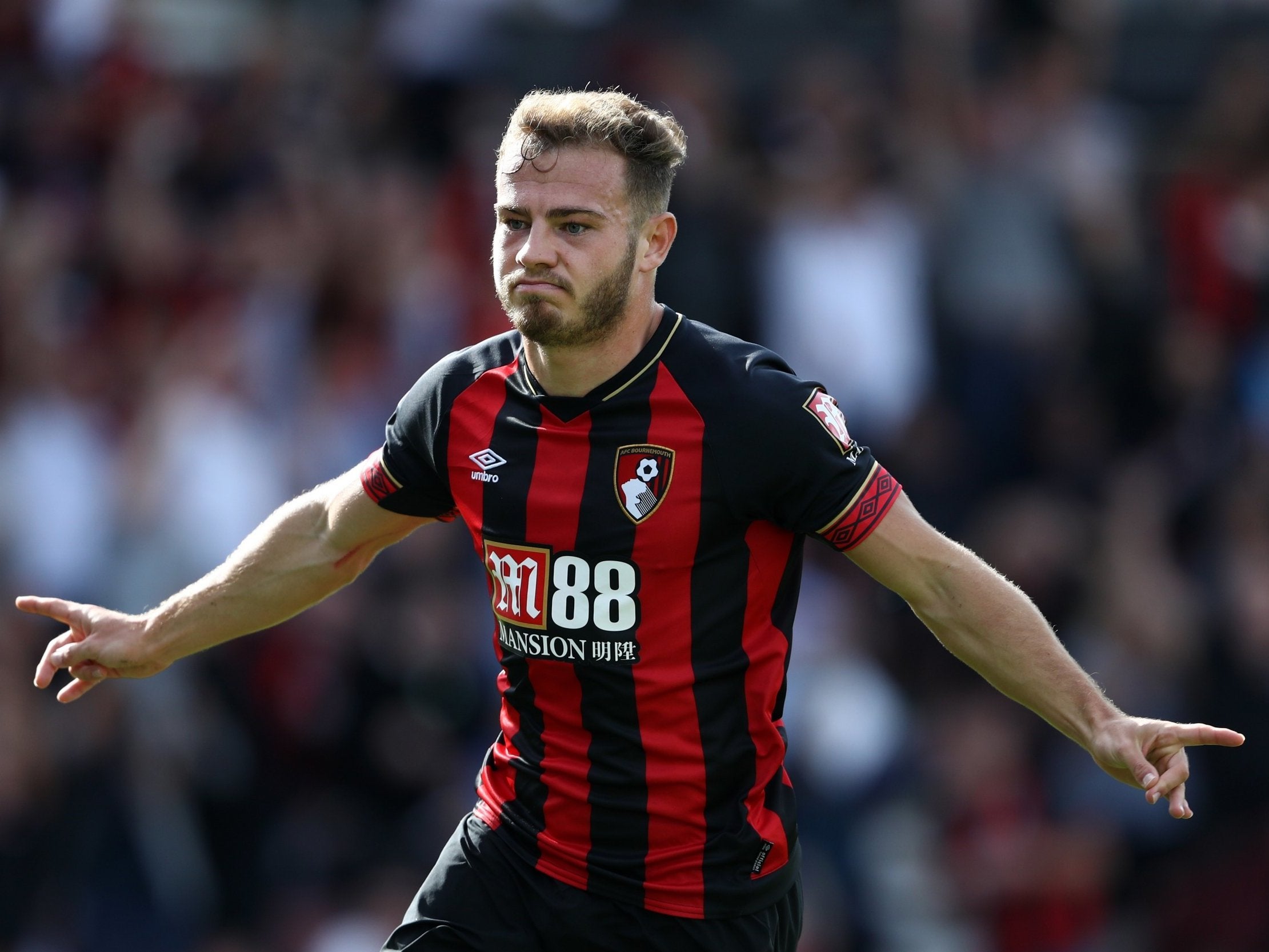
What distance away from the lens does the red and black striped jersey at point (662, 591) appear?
184 inches

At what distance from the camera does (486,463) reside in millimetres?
4934

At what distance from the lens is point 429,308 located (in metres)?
10.8

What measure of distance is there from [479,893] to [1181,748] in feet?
5.95

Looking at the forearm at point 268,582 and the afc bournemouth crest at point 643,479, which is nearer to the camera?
the afc bournemouth crest at point 643,479

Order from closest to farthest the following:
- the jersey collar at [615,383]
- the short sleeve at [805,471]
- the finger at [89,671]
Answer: the short sleeve at [805,471] → the jersey collar at [615,383] → the finger at [89,671]

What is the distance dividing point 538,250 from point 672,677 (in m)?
1.12

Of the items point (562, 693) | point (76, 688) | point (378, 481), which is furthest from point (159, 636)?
point (562, 693)

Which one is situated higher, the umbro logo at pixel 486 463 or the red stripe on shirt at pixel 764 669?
the umbro logo at pixel 486 463

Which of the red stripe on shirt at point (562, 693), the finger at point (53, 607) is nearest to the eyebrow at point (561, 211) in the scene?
the red stripe on shirt at point (562, 693)

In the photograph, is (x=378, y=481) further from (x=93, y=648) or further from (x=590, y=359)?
(x=93, y=648)

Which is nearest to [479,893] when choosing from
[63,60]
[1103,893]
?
[1103,893]

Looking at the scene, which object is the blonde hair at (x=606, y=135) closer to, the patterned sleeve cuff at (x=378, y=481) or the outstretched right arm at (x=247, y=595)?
the patterned sleeve cuff at (x=378, y=481)

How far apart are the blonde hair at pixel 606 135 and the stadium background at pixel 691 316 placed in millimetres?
5121

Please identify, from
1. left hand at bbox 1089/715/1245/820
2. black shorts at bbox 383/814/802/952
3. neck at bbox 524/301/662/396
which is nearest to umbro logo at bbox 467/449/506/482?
neck at bbox 524/301/662/396
